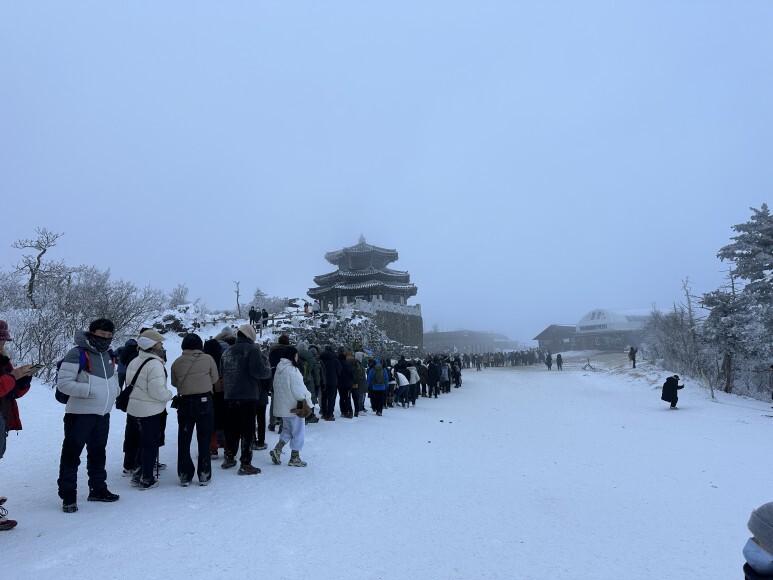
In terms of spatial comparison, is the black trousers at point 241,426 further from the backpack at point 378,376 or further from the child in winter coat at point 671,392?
the child in winter coat at point 671,392

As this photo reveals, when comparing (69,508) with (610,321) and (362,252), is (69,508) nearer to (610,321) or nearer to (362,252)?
(362,252)

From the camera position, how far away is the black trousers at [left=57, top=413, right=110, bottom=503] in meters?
4.52

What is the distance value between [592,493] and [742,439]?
22.6ft

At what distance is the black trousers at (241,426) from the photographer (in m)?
→ 6.07

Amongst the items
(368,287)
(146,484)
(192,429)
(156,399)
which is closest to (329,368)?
(192,429)

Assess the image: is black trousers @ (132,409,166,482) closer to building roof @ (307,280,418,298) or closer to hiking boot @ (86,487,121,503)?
hiking boot @ (86,487,121,503)

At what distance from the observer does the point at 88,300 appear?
19484 mm

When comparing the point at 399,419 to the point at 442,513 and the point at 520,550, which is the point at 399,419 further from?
the point at 520,550

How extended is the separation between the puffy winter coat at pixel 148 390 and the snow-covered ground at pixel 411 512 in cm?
92

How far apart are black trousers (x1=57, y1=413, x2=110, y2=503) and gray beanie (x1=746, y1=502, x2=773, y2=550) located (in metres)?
5.13

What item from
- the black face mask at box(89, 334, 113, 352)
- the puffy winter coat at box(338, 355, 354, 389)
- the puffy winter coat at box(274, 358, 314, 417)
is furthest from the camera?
the puffy winter coat at box(338, 355, 354, 389)

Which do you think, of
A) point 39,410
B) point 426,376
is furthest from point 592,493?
point 426,376

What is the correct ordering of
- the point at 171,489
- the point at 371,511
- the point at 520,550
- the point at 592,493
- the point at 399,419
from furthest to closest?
the point at 399,419, the point at 592,493, the point at 171,489, the point at 371,511, the point at 520,550

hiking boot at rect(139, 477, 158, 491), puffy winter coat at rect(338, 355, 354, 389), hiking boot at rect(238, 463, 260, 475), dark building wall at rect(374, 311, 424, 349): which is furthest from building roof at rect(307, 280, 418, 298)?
hiking boot at rect(139, 477, 158, 491)
